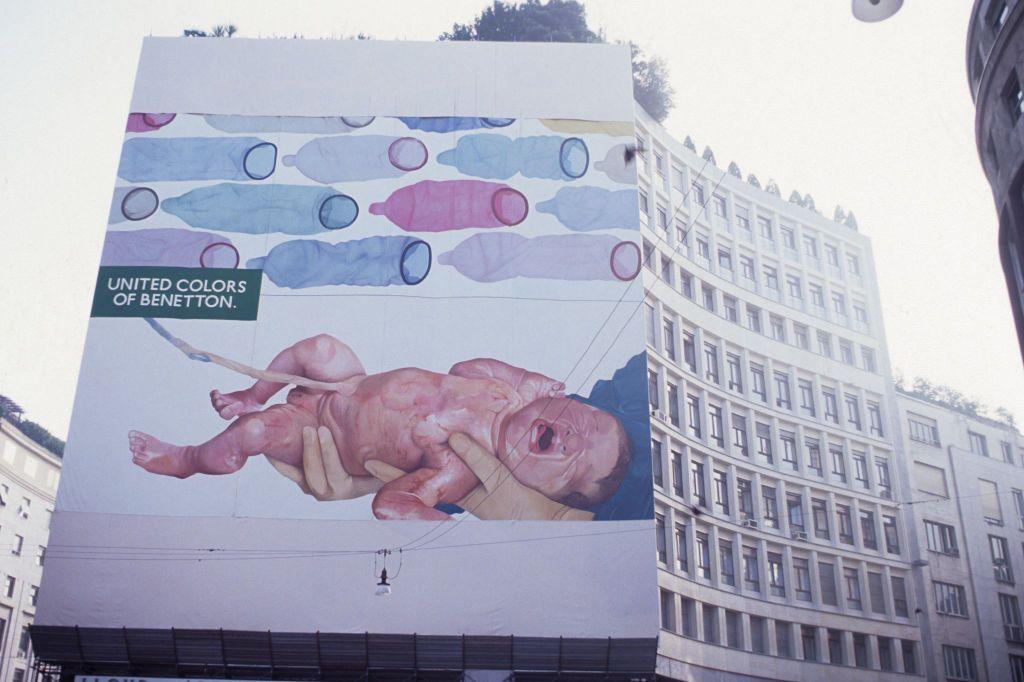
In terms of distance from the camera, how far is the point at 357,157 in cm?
4356

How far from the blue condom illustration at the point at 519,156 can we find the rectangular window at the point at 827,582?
2011 centimetres

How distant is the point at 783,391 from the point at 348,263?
855 inches

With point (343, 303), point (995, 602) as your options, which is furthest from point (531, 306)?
point (995, 602)

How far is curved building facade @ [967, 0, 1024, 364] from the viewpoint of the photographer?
28031 mm

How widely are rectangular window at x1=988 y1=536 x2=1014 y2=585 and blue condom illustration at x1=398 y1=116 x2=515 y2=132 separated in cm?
3293

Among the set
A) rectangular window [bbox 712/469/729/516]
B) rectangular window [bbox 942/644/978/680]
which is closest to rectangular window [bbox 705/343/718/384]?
rectangular window [bbox 712/469/729/516]

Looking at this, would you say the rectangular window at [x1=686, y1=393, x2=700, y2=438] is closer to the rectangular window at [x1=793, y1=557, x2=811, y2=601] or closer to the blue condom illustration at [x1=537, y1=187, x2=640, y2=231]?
the rectangular window at [x1=793, y1=557, x2=811, y2=601]

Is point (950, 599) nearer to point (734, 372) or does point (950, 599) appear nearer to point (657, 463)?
point (734, 372)

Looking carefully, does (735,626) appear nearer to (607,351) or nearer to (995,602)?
(607,351)

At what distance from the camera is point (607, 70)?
45.9 meters

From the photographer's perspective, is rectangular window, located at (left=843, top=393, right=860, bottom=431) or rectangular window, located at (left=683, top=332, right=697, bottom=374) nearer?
rectangular window, located at (left=683, top=332, right=697, bottom=374)

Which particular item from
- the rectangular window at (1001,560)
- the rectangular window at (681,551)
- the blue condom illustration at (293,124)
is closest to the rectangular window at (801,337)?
the rectangular window at (681,551)

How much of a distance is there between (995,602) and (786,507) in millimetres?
14093

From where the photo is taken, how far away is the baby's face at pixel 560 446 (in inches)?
1496
